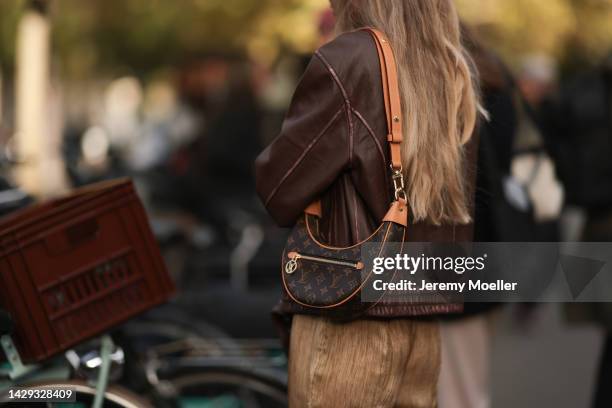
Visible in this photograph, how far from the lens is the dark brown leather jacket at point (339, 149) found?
3.07 meters

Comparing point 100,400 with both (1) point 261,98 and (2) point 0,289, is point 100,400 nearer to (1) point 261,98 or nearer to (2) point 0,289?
(2) point 0,289

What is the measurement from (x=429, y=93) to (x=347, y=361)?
0.77 metres

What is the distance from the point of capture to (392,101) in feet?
10.1

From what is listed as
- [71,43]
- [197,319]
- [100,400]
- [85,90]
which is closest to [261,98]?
[197,319]

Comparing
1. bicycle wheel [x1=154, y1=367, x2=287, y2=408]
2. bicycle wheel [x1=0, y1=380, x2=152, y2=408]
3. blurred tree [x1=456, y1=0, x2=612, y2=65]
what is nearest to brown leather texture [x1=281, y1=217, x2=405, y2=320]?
bicycle wheel [x1=0, y1=380, x2=152, y2=408]

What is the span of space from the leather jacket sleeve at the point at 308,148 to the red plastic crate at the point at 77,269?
0.69 metres

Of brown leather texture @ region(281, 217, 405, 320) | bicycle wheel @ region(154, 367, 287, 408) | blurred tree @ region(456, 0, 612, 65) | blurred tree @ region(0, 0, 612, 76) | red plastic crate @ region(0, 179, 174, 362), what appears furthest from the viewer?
blurred tree @ region(456, 0, 612, 65)

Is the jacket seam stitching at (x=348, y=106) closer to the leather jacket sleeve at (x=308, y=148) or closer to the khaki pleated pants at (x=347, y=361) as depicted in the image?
the leather jacket sleeve at (x=308, y=148)

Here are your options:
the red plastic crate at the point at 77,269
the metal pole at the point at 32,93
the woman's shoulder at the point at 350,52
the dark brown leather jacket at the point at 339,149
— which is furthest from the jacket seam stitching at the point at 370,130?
the metal pole at the point at 32,93

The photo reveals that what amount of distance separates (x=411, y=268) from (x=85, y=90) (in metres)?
35.6

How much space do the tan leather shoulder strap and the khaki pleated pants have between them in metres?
0.47

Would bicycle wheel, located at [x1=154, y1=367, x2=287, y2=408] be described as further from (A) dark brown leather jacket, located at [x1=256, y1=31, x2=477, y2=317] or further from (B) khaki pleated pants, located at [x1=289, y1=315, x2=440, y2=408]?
(A) dark brown leather jacket, located at [x1=256, y1=31, x2=477, y2=317]

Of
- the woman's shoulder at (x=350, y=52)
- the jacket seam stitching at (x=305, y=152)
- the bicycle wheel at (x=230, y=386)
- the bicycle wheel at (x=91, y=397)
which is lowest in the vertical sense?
the bicycle wheel at (x=230, y=386)

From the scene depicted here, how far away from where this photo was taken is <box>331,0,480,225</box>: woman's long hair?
3156 mm
